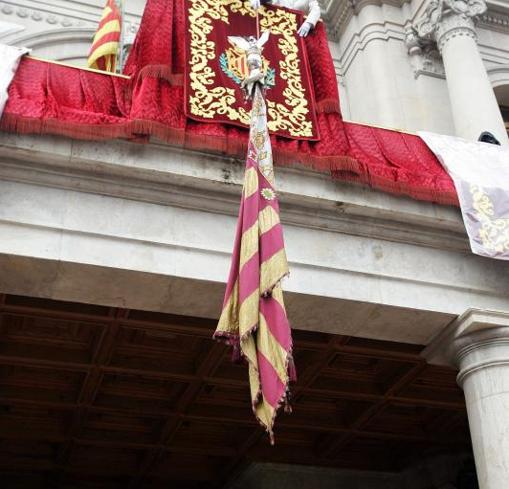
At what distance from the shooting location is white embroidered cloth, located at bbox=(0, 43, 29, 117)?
7396 millimetres

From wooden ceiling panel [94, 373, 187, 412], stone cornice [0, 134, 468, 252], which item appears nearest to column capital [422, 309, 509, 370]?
stone cornice [0, 134, 468, 252]

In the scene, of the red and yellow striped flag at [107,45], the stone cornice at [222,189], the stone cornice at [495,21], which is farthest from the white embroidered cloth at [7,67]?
the stone cornice at [495,21]

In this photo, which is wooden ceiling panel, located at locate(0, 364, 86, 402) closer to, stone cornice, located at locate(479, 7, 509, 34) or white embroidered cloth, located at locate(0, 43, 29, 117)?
white embroidered cloth, located at locate(0, 43, 29, 117)

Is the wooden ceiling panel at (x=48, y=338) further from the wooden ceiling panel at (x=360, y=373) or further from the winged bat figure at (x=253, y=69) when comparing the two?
the winged bat figure at (x=253, y=69)

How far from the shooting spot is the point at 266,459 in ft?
40.2

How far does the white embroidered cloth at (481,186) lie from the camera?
834 centimetres

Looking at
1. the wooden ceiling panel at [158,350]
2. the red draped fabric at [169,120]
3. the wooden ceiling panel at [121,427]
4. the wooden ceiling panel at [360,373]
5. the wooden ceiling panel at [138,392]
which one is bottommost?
the wooden ceiling panel at [121,427]

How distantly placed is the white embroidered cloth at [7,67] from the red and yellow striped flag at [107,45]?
2.90 meters

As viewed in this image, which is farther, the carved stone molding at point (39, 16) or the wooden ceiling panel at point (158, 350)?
the carved stone molding at point (39, 16)

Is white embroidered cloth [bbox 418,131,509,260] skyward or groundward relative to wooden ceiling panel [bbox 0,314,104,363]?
skyward

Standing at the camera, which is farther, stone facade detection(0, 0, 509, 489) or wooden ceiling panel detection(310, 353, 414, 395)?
wooden ceiling panel detection(310, 353, 414, 395)

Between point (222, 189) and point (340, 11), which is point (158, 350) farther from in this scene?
point (340, 11)

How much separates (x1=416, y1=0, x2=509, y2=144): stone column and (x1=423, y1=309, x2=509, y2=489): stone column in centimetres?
459

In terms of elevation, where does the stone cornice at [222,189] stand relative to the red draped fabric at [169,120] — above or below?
below
